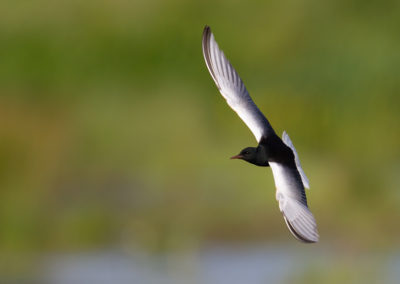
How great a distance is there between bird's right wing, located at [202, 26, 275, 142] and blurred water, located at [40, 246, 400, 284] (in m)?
3.24

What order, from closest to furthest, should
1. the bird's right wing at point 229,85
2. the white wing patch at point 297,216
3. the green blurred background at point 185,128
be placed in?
the white wing patch at point 297,216, the bird's right wing at point 229,85, the green blurred background at point 185,128

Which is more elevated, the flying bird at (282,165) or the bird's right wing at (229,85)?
the bird's right wing at (229,85)

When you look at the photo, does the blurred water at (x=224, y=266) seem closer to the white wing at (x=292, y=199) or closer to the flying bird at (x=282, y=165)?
the flying bird at (x=282, y=165)

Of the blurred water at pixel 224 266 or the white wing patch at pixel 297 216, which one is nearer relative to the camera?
the white wing patch at pixel 297 216

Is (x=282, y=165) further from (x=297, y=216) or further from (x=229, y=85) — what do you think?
(x=229, y=85)

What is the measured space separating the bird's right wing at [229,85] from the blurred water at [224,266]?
3.24 meters

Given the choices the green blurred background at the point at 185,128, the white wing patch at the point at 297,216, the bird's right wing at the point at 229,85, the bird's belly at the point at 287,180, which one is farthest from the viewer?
the green blurred background at the point at 185,128

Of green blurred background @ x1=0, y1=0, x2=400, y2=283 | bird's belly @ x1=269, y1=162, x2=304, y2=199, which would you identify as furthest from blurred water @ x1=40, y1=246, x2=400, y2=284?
bird's belly @ x1=269, y1=162, x2=304, y2=199

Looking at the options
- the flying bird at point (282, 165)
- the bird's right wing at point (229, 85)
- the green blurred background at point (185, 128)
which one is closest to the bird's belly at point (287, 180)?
the flying bird at point (282, 165)

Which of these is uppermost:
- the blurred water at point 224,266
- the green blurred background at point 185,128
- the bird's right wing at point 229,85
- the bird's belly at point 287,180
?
the green blurred background at point 185,128

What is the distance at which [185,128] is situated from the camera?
12.4m

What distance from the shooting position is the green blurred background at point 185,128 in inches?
455

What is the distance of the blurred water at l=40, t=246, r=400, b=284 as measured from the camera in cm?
1031

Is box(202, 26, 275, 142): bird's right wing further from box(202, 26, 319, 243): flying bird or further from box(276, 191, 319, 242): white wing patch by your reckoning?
box(276, 191, 319, 242): white wing patch
